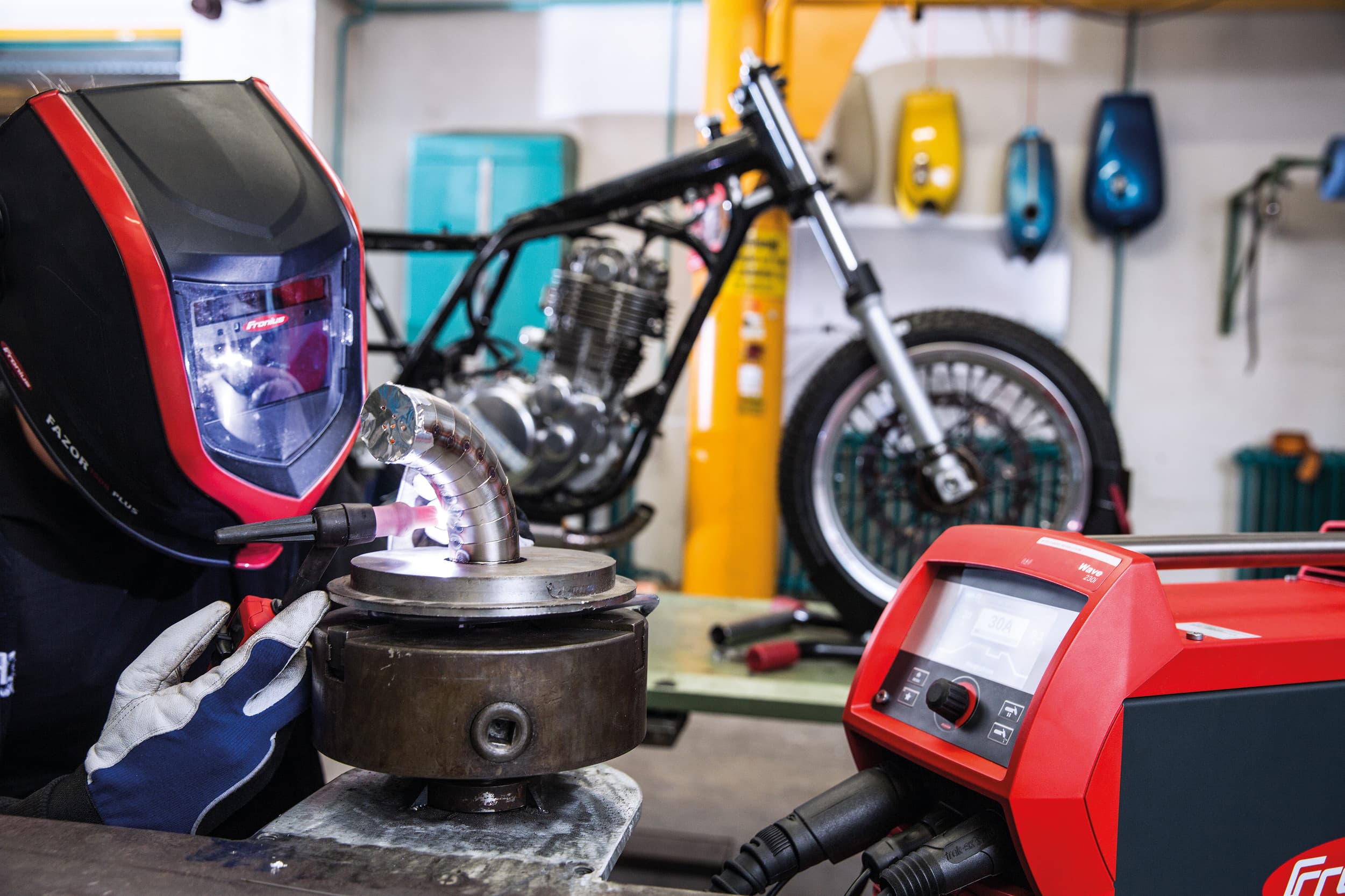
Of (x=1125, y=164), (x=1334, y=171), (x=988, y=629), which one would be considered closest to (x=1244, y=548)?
(x=988, y=629)

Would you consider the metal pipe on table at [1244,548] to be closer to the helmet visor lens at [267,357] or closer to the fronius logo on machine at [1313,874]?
the fronius logo on machine at [1313,874]

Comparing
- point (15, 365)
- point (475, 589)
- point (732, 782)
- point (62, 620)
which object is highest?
point (15, 365)

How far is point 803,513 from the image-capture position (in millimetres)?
1961

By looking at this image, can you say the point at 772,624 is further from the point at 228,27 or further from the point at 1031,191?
the point at 228,27

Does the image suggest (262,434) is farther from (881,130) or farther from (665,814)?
(881,130)

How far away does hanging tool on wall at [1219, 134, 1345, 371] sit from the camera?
12.2 feet

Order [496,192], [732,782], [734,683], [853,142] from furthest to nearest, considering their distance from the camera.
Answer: [496,192], [853,142], [732,782], [734,683]

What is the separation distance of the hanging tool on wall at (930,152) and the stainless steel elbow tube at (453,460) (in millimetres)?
3446

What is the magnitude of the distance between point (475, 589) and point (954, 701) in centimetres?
36

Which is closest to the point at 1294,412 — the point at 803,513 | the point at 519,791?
the point at 803,513

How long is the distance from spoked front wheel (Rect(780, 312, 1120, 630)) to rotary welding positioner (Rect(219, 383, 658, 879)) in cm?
130

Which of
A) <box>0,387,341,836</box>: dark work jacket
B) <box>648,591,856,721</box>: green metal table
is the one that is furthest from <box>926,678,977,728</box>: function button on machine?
<box>648,591,856,721</box>: green metal table

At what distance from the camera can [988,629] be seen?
0.71 meters

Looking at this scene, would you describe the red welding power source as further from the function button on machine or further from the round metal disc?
the round metal disc
